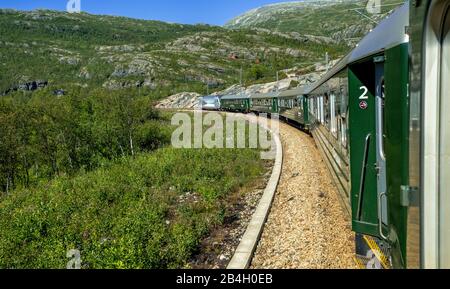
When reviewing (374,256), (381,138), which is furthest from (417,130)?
(374,256)

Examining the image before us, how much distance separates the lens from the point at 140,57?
438ft

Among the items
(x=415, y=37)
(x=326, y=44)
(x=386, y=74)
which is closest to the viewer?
(x=415, y=37)

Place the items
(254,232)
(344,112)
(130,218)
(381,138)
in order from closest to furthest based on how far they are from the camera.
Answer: (381,138) → (344,112) → (254,232) → (130,218)

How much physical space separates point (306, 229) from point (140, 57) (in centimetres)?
13116

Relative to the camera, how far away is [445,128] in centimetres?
286

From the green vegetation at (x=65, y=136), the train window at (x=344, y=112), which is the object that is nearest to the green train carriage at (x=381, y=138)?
the train window at (x=344, y=112)

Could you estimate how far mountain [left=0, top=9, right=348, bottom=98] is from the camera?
390 ft

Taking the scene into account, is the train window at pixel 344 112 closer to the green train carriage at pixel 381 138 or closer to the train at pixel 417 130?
the green train carriage at pixel 381 138

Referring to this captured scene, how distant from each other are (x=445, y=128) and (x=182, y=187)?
10223 millimetres

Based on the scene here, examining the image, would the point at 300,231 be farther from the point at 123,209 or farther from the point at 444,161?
the point at 444,161

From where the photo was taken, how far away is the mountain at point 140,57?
118750 millimetres

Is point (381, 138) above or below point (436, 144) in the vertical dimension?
below
